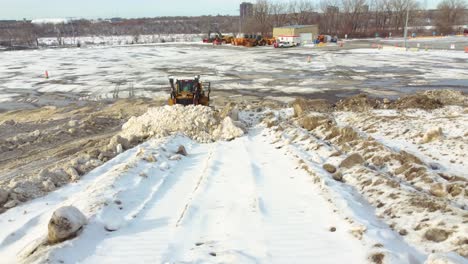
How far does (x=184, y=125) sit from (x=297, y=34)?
1984 inches

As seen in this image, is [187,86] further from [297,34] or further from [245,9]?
[245,9]

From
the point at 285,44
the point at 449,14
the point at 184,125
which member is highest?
the point at 449,14

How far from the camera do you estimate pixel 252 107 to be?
16359 millimetres

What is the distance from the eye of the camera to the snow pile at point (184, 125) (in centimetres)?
1224

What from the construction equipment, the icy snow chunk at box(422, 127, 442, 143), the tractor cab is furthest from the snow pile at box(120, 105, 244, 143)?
the icy snow chunk at box(422, 127, 442, 143)

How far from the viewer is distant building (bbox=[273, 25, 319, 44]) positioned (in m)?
56.6

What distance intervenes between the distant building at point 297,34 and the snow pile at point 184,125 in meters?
45.9

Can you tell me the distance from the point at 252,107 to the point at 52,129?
25.9 ft

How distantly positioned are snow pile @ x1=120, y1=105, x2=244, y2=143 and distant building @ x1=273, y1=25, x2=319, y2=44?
45.9 meters

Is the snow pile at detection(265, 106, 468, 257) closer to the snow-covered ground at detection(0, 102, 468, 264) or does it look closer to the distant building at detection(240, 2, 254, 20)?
the snow-covered ground at detection(0, 102, 468, 264)

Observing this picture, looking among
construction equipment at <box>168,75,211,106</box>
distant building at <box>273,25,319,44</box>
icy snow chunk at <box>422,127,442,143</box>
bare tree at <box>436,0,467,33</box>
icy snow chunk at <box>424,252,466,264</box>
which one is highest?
bare tree at <box>436,0,467,33</box>

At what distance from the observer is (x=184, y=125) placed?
12.6 meters

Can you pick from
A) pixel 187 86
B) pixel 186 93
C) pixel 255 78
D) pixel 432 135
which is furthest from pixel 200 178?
pixel 255 78

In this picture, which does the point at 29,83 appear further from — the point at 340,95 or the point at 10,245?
the point at 10,245
